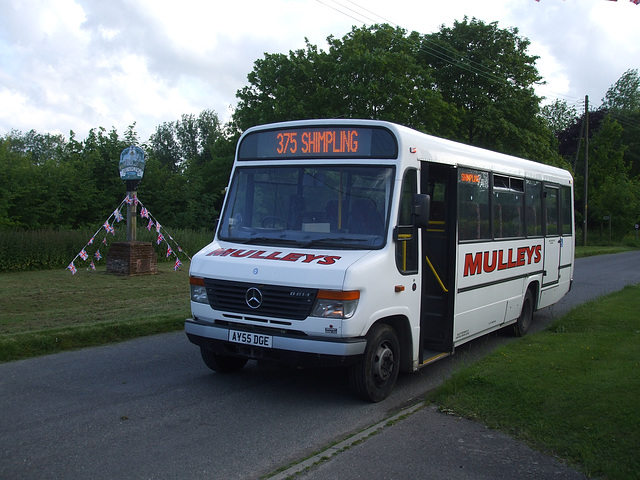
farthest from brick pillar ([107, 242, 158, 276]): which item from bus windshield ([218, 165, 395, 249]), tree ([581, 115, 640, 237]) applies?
tree ([581, 115, 640, 237])

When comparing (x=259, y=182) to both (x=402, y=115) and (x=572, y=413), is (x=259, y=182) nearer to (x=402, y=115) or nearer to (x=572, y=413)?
(x=572, y=413)

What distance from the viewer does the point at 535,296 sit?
10.9 m

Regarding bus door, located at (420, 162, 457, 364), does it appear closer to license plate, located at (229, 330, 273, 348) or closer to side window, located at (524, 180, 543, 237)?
license plate, located at (229, 330, 273, 348)

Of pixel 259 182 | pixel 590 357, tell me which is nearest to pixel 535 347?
pixel 590 357

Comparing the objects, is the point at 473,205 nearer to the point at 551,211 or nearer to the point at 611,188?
the point at 551,211

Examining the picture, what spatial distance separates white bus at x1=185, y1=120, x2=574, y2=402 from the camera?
19.5 ft

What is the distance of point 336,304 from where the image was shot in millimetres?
5809

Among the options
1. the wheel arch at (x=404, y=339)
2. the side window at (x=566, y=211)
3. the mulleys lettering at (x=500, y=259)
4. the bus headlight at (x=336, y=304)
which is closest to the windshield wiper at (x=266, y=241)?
the bus headlight at (x=336, y=304)

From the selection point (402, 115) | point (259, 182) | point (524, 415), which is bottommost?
point (524, 415)

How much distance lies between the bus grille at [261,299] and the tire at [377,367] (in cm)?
77

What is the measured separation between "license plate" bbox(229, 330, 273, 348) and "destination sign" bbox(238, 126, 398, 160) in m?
2.09

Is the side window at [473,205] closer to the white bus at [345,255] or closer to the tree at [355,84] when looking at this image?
the white bus at [345,255]

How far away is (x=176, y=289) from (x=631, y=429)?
11021mm

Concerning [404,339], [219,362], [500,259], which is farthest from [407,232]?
[500,259]
